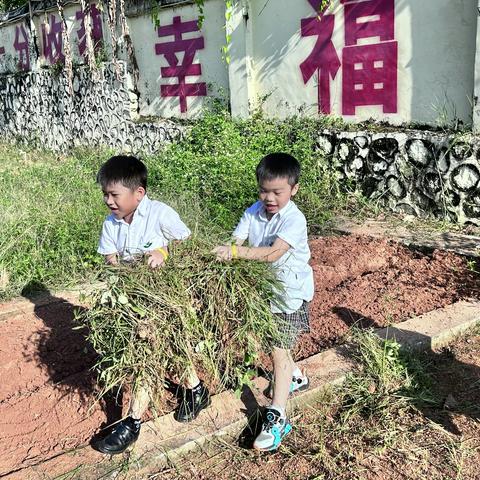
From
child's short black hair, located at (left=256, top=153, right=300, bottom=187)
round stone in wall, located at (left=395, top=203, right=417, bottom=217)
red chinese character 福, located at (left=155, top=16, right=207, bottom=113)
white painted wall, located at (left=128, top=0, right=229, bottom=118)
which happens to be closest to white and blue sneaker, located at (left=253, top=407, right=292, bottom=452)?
child's short black hair, located at (left=256, top=153, right=300, bottom=187)

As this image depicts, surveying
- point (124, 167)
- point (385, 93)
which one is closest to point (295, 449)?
point (124, 167)

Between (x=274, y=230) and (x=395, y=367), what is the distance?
0.94 m

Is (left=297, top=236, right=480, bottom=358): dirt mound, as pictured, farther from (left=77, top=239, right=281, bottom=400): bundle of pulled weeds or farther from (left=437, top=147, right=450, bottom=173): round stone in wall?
(left=437, top=147, right=450, bottom=173): round stone in wall

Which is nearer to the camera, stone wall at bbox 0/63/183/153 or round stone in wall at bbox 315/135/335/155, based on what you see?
round stone in wall at bbox 315/135/335/155

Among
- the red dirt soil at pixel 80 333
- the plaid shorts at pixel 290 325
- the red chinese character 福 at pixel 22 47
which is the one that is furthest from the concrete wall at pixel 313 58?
the plaid shorts at pixel 290 325

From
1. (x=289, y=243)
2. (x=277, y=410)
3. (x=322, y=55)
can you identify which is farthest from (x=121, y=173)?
(x=322, y=55)

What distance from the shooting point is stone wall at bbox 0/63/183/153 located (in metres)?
8.82

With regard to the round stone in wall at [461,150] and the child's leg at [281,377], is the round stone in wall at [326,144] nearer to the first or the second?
the round stone in wall at [461,150]

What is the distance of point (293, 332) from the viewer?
2.57 metres

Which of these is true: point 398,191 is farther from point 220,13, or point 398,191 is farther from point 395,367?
point 220,13

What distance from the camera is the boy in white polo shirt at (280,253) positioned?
7.98ft

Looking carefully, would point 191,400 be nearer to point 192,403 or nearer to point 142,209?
point 192,403

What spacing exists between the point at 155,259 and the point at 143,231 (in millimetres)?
328

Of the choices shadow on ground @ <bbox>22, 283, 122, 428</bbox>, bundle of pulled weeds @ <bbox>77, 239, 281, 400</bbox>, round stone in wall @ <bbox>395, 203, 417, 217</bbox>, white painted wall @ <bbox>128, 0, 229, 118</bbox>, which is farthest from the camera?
white painted wall @ <bbox>128, 0, 229, 118</bbox>
